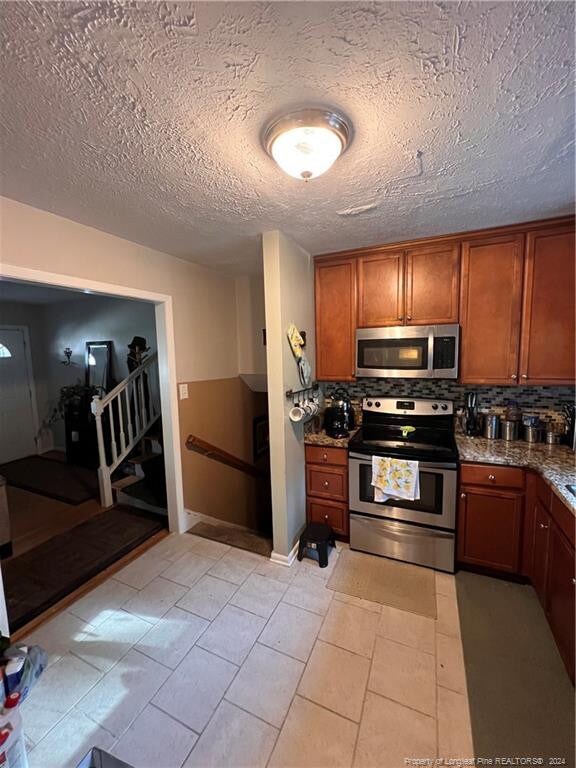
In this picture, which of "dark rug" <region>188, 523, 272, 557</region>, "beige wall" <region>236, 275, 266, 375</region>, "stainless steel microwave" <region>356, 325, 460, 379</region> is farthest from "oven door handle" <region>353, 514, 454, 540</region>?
"beige wall" <region>236, 275, 266, 375</region>

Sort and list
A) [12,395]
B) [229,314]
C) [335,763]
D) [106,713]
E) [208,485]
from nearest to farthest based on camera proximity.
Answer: [335,763], [106,713], [208,485], [229,314], [12,395]

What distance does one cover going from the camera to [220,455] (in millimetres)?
3242

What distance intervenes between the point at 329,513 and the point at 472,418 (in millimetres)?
1383

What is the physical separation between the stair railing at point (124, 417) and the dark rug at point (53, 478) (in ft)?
1.07

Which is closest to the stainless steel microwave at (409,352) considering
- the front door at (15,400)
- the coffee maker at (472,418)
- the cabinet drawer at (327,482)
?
the coffee maker at (472,418)

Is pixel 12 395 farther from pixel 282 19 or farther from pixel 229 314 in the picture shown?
pixel 282 19

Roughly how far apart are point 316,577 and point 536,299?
2.46 metres

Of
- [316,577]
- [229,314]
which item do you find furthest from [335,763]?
[229,314]

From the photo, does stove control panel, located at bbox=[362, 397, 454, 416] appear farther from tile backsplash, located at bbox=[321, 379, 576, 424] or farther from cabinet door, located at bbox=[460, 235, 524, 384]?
cabinet door, located at bbox=[460, 235, 524, 384]

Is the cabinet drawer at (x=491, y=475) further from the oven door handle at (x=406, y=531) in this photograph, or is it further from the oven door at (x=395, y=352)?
the oven door at (x=395, y=352)

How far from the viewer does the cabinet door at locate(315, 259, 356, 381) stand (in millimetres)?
2633

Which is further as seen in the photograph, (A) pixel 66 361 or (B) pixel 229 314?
(A) pixel 66 361

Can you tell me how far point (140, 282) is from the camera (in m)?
2.36

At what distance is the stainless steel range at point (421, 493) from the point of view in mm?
2152
